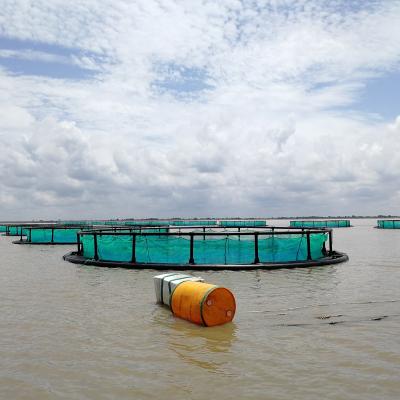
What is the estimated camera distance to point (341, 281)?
18.2m

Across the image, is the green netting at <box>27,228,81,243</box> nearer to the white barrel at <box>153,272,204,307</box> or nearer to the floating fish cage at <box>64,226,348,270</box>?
the floating fish cage at <box>64,226,348,270</box>

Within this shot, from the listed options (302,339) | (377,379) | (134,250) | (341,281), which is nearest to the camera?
(377,379)

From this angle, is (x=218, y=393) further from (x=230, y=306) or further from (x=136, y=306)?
(x=136, y=306)

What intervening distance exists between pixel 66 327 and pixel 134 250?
1349cm

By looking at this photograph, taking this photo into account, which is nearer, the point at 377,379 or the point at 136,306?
the point at 377,379

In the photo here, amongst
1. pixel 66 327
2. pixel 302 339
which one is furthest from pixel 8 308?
pixel 302 339

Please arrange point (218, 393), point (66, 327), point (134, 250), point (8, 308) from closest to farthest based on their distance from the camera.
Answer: point (218, 393)
point (66, 327)
point (8, 308)
point (134, 250)

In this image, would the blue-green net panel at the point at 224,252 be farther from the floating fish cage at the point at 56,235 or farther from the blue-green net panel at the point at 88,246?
the floating fish cage at the point at 56,235

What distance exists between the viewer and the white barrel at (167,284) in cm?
1259

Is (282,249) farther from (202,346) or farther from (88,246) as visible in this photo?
(202,346)

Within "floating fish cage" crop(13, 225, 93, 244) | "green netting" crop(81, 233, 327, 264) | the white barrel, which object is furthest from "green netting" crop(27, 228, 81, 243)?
the white barrel

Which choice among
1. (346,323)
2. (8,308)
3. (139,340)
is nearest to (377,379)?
(346,323)

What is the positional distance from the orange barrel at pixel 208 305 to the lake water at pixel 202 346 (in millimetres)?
240

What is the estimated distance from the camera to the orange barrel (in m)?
10.7
